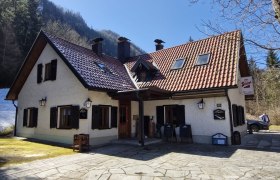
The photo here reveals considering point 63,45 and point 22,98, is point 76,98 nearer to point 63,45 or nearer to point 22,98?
point 63,45

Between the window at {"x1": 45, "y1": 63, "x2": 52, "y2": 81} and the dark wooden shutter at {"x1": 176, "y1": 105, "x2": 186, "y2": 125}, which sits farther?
the window at {"x1": 45, "y1": 63, "x2": 52, "y2": 81}

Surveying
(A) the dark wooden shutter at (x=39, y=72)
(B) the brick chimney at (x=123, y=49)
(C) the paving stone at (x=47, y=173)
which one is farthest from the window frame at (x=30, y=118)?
(C) the paving stone at (x=47, y=173)

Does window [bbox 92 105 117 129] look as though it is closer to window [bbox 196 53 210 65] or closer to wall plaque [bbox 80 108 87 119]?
wall plaque [bbox 80 108 87 119]

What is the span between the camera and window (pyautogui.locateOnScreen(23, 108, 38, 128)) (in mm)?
16203

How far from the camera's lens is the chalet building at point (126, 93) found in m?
12.8

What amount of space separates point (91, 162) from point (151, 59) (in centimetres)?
1224

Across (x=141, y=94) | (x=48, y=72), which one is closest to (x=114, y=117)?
(x=141, y=94)

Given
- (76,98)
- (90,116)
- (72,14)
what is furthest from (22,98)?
(72,14)

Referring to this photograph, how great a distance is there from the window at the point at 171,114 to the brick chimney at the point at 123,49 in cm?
830

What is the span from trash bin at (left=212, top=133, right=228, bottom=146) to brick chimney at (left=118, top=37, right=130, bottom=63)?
11850 mm

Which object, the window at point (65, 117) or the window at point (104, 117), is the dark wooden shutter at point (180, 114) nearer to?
the window at point (104, 117)

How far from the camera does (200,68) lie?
48.2ft

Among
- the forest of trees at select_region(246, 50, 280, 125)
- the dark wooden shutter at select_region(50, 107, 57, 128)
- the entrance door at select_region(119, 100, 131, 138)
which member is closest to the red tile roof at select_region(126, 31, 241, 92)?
the forest of trees at select_region(246, 50, 280, 125)

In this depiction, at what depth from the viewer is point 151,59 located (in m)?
19.4
